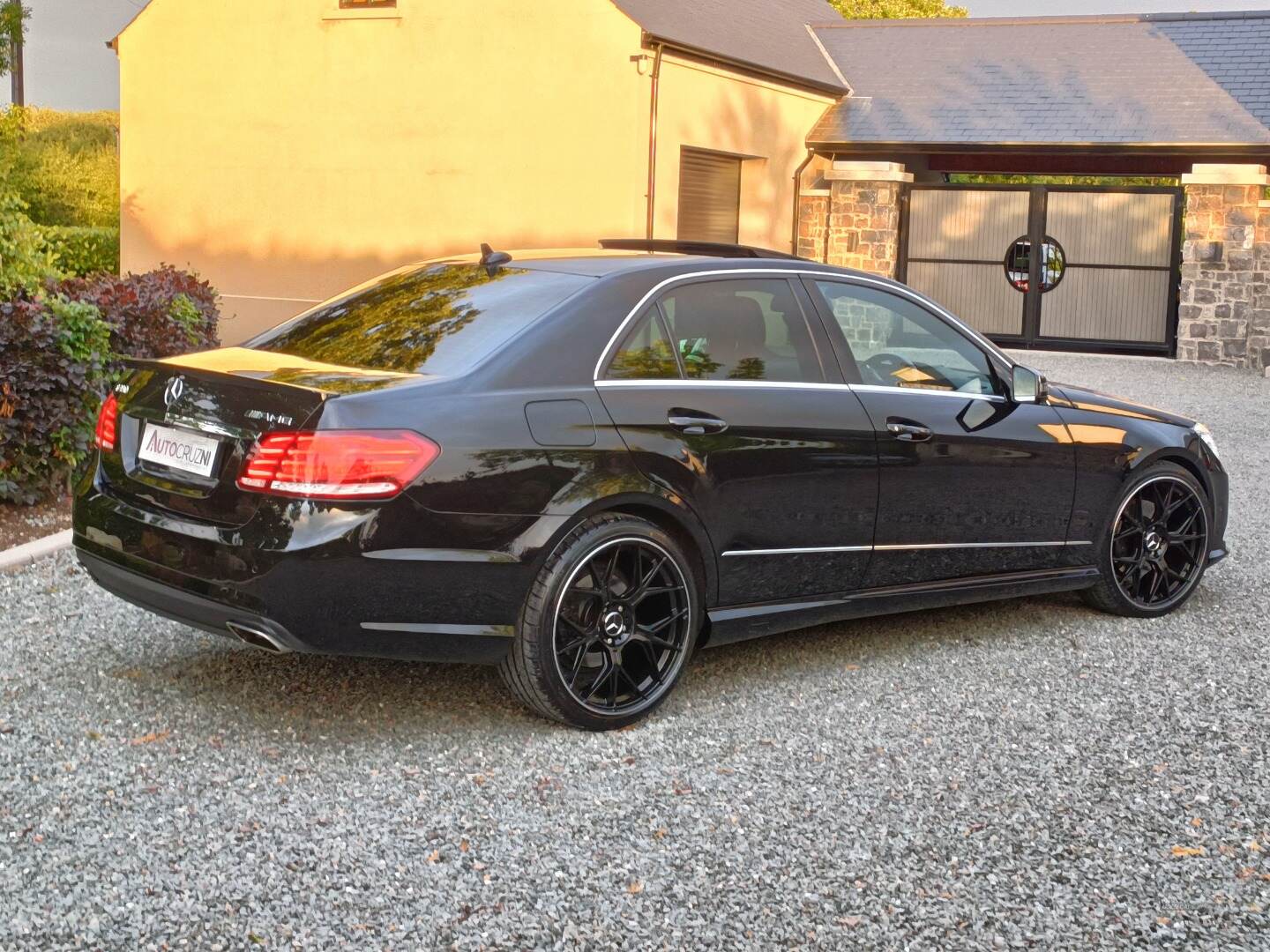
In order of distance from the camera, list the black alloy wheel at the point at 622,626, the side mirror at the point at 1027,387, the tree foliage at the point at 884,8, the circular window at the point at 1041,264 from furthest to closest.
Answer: the tree foliage at the point at 884,8 < the circular window at the point at 1041,264 < the side mirror at the point at 1027,387 < the black alloy wheel at the point at 622,626

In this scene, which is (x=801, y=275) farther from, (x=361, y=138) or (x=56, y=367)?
(x=361, y=138)

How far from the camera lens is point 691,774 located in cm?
455

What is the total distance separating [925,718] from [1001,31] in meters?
23.8

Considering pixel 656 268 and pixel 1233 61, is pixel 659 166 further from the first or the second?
pixel 656 268

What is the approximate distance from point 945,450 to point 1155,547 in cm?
145

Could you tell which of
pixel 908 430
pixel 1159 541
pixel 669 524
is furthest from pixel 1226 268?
pixel 669 524

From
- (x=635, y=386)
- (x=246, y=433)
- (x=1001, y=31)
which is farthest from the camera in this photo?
(x=1001, y=31)

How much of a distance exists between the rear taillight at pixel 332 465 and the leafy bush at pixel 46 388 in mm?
3765

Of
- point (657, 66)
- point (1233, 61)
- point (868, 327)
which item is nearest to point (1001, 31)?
point (1233, 61)

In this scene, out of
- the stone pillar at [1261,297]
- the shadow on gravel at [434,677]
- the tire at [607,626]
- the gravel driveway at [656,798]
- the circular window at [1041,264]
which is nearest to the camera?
the gravel driveway at [656,798]

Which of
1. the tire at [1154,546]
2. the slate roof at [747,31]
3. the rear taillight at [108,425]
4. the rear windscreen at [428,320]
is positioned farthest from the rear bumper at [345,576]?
the slate roof at [747,31]

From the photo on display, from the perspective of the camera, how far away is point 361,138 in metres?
20.3

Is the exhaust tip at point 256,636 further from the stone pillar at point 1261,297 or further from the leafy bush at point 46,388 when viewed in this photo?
the stone pillar at point 1261,297

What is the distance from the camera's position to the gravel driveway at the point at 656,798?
11.7ft
